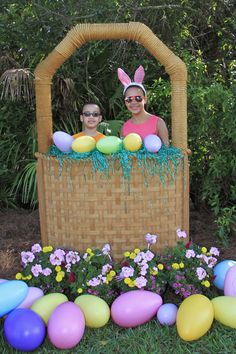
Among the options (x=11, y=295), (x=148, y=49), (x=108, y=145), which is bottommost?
(x=11, y=295)

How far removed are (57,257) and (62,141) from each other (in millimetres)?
750

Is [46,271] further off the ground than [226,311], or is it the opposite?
[46,271]

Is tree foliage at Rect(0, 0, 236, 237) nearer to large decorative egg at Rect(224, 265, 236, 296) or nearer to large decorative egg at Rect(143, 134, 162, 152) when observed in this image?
large decorative egg at Rect(224, 265, 236, 296)

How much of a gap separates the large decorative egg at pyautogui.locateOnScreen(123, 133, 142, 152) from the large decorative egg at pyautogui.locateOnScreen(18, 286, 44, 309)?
1044mm

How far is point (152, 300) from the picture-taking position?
2.63 m

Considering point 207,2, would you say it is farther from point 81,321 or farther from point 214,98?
point 81,321

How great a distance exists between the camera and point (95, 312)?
101 inches

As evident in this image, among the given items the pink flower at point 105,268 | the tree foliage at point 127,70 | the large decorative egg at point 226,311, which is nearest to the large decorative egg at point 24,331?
the pink flower at point 105,268

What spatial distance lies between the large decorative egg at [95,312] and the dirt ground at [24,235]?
0.77 meters

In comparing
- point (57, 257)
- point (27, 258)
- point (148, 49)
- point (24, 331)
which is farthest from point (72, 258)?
point (148, 49)

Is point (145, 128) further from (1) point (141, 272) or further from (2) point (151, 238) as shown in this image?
(1) point (141, 272)

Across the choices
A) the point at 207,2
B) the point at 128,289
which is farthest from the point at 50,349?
the point at 207,2

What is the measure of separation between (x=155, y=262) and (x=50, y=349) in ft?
2.79

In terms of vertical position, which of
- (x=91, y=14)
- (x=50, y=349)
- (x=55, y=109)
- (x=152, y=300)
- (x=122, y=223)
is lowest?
(x=50, y=349)
